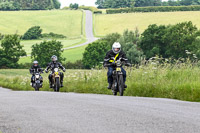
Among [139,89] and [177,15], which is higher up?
[177,15]

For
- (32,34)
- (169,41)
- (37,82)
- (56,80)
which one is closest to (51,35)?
(32,34)

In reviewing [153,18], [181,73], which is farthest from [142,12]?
[181,73]

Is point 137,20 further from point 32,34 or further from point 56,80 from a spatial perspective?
point 56,80

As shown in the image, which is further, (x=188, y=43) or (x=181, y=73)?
(x=188, y=43)

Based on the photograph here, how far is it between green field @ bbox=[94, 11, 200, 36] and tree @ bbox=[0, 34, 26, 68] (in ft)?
117

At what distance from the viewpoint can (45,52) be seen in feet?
344

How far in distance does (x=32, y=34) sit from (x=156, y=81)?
128 meters

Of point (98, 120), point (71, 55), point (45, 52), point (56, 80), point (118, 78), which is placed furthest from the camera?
point (71, 55)

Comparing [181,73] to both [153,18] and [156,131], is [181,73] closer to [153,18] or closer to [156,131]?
[156,131]

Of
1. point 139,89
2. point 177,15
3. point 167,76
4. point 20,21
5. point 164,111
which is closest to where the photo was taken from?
point 164,111

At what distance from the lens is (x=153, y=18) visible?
146 meters

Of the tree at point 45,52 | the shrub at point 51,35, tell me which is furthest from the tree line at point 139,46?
the shrub at point 51,35

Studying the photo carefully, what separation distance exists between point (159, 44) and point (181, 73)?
8473 centimetres

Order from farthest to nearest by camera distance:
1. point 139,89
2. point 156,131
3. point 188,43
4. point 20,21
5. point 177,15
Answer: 1. point 20,21
2. point 177,15
3. point 188,43
4. point 139,89
5. point 156,131
